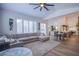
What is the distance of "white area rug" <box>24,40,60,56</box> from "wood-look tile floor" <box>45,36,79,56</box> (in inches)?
2.9

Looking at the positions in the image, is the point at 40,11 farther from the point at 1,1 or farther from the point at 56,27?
the point at 1,1

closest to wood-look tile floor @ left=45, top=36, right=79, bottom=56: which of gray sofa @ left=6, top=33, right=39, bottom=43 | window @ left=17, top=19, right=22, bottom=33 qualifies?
gray sofa @ left=6, top=33, right=39, bottom=43

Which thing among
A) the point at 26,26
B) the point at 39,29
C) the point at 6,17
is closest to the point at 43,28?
the point at 39,29

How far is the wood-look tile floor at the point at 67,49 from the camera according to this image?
80.4 inches

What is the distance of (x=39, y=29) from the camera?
7.00 ft

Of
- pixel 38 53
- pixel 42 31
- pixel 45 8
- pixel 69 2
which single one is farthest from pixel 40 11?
pixel 38 53

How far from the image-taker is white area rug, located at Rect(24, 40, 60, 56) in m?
2.07

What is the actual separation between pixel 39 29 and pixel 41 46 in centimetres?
36

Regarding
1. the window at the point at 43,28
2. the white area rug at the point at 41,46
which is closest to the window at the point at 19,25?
the white area rug at the point at 41,46

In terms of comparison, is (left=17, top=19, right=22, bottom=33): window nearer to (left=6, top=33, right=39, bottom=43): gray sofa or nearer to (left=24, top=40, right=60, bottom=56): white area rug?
(left=6, top=33, right=39, bottom=43): gray sofa

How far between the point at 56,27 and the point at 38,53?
677mm

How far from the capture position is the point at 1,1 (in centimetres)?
203

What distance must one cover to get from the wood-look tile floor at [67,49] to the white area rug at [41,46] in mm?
75

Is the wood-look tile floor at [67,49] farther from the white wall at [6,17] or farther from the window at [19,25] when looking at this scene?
the white wall at [6,17]
